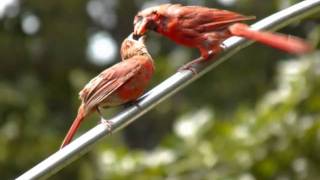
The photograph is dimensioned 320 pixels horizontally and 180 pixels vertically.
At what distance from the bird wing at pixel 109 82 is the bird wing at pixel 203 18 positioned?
21 cm

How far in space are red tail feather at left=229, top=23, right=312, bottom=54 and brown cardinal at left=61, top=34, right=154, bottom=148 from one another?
317 mm

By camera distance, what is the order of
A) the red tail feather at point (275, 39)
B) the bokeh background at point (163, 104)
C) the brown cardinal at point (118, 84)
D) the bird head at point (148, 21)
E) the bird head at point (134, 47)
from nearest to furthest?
the red tail feather at point (275, 39) < the bird head at point (148, 21) < the brown cardinal at point (118, 84) < the bird head at point (134, 47) < the bokeh background at point (163, 104)

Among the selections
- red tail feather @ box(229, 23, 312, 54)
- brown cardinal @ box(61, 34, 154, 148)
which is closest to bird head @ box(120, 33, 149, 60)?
brown cardinal @ box(61, 34, 154, 148)

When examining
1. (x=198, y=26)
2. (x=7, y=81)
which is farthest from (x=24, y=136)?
(x=198, y=26)

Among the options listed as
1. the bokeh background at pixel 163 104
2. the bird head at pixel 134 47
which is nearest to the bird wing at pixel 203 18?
the bird head at pixel 134 47

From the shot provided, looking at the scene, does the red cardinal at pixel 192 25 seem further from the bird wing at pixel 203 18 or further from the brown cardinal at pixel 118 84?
the brown cardinal at pixel 118 84

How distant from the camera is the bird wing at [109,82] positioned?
2.55 meters

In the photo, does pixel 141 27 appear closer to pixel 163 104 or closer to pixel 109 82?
pixel 109 82

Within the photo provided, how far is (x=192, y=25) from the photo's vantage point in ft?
7.97

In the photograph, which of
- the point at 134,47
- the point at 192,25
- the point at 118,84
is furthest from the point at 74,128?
the point at 192,25

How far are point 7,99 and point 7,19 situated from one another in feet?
4.07

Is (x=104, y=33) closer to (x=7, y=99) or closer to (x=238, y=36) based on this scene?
(x=7, y=99)

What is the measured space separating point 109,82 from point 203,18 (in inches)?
12.7

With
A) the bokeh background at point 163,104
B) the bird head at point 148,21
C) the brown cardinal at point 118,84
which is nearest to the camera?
the bird head at point 148,21
